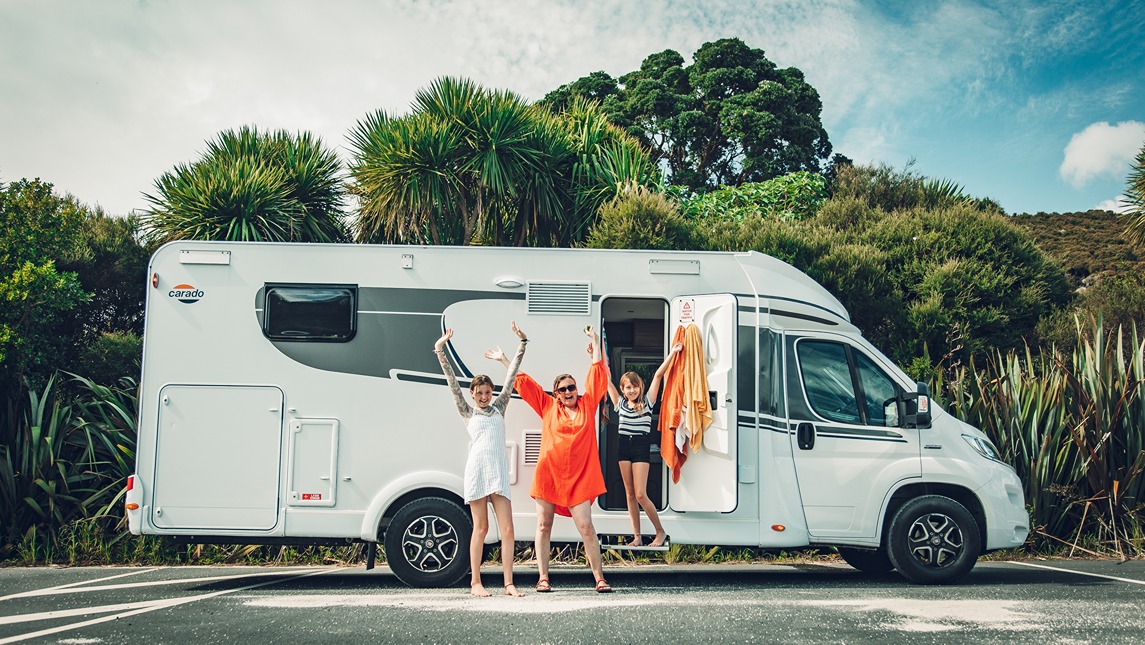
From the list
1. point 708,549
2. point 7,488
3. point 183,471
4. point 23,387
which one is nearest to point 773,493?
point 708,549

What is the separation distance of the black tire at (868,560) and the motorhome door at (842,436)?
39.1 inches

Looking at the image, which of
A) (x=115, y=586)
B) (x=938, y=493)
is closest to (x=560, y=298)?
(x=938, y=493)

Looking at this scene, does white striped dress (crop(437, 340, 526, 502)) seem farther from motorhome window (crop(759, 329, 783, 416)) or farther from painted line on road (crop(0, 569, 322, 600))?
painted line on road (crop(0, 569, 322, 600))

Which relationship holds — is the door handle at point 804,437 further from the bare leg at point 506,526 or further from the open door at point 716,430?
the bare leg at point 506,526


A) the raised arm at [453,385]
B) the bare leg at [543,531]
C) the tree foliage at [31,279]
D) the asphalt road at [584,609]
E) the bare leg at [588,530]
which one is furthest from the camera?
the tree foliage at [31,279]

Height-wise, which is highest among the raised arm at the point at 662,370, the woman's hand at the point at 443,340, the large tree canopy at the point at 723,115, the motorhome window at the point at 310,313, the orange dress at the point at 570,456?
the large tree canopy at the point at 723,115

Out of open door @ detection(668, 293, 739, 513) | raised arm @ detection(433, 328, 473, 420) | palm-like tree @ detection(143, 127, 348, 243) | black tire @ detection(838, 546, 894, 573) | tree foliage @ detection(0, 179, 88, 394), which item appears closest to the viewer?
raised arm @ detection(433, 328, 473, 420)

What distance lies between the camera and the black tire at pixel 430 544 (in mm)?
7195

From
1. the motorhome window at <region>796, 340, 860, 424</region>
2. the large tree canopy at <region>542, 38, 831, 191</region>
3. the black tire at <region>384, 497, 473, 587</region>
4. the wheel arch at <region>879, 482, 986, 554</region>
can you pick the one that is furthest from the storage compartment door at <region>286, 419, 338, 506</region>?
the large tree canopy at <region>542, 38, 831, 191</region>

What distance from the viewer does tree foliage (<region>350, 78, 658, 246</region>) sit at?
42.9 ft

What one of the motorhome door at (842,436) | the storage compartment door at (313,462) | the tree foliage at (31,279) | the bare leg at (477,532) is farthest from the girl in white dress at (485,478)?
the tree foliage at (31,279)

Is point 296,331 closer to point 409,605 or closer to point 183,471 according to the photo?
point 183,471

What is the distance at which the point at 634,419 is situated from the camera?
7.23 m

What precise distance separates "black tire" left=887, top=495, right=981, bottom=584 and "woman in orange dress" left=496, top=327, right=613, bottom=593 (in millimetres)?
2368
